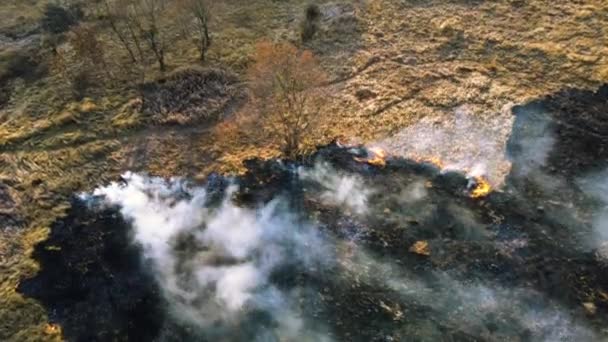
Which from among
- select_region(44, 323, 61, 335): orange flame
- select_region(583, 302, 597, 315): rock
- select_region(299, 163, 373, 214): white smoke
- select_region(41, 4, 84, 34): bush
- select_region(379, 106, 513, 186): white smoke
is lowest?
select_region(44, 323, 61, 335): orange flame

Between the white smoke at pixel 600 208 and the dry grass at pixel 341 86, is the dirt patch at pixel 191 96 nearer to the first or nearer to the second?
the dry grass at pixel 341 86

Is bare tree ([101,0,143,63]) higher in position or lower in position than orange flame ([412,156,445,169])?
higher

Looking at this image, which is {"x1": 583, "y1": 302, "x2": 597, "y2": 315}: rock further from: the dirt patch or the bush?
the bush

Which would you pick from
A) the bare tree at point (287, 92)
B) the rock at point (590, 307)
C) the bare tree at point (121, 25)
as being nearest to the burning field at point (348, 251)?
the rock at point (590, 307)

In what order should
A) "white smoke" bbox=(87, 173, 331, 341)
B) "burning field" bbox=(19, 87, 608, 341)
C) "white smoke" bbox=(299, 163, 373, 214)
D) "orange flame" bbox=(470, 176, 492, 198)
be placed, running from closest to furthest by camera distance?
1. "burning field" bbox=(19, 87, 608, 341)
2. "white smoke" bbox=(87, 173, 331, 341)
3. "orange flame" bbox=(470, 176, 492, 198)
4. "white smoke" bbox=(299, 163, 373, 214)

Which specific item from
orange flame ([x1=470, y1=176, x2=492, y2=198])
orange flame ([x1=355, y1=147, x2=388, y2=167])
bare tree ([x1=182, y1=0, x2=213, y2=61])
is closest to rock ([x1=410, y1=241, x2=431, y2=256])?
orange flame ([x1=470, y1=176, x2=492, y2=198])

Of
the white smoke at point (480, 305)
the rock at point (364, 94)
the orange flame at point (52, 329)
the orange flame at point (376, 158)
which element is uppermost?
the rock at point (364, 94)

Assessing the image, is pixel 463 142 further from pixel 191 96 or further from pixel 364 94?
pixel 191 96
